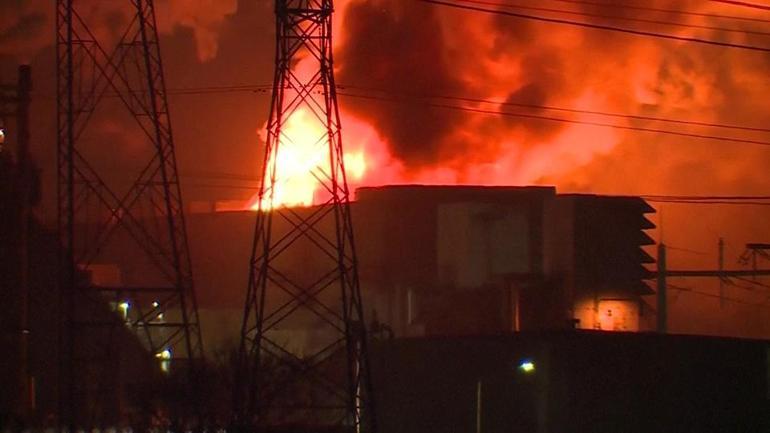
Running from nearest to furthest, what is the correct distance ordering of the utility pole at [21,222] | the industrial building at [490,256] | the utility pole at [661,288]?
the utility pole at [21,222]
the utility pole at [661,288]
the industrial building at [490,256]

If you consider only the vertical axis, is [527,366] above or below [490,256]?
below

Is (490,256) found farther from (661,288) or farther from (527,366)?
(527,366)

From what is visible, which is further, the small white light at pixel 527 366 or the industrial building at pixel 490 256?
the industrial building at pixel 490 256

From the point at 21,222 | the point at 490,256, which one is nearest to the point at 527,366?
the point at 21,222

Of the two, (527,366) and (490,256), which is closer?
(527,366)

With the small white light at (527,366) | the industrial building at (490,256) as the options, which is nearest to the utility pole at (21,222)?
the small white light at (527,366)

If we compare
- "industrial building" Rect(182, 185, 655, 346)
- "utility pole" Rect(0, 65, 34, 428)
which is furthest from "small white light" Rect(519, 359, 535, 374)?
"industrial building" Rect(182, 185, 655, 346)

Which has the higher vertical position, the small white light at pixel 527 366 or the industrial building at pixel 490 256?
the industrial building at pixel 490 256

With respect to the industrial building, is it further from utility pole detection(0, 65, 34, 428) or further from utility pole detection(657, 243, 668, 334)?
utility pole detection(0, 65, 34, 428)

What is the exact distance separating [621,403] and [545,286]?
18.7 metres

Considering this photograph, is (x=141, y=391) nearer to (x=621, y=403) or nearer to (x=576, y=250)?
(x=621, y=403)

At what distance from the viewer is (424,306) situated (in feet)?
169

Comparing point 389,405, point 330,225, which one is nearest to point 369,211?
point 330,225

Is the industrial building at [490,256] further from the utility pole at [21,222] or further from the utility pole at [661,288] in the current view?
the utility pole at [21,222]
